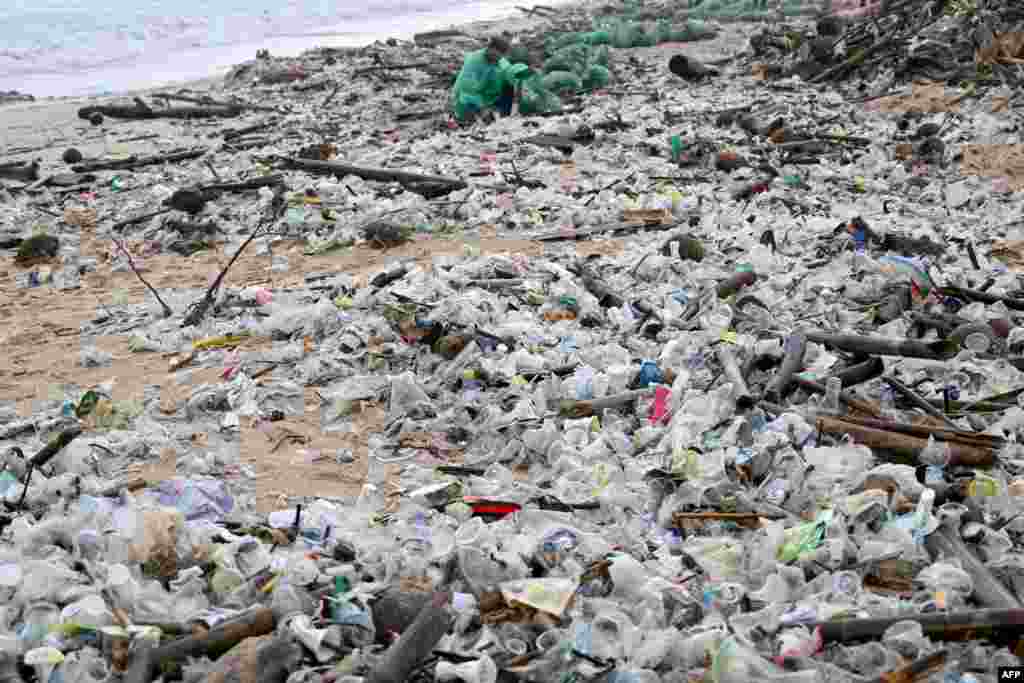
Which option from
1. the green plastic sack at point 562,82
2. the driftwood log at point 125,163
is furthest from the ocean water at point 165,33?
the green plastic sack at point 562,82

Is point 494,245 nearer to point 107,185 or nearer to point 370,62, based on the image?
point 107,185

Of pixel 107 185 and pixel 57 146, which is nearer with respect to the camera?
pixel 107 185

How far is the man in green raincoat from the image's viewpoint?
35.1 feet

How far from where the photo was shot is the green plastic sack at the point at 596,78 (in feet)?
41.9

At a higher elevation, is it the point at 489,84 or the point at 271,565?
the point at 489,84

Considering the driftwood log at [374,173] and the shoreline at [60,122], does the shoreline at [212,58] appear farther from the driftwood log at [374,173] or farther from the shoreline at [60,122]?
the driftwood log at [374,173]

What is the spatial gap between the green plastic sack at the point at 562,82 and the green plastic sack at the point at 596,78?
0.72 feet

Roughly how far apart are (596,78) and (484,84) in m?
2.63

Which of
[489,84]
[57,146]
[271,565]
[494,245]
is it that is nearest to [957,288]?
[494,245]

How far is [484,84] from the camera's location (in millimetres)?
10758

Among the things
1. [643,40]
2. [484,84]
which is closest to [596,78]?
[484,84]

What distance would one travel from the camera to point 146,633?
241cm

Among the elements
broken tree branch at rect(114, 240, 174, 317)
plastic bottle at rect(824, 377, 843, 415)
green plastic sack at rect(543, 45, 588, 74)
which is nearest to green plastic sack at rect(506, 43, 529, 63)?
green plastic sack at rect(543, 45, 588, 74)

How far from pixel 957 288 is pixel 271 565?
3690 mm
